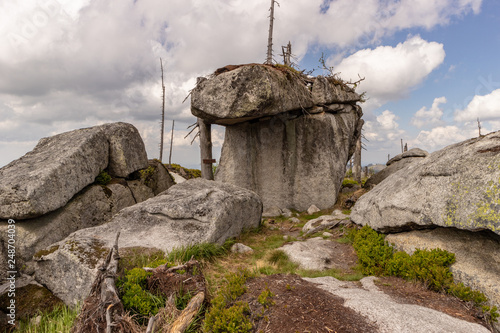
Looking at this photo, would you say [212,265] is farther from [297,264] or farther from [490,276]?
[490,276]

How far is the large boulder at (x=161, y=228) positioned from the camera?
26.5 feet

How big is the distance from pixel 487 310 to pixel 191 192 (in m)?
9.69

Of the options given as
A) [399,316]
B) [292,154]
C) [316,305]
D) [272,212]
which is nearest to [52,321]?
[316,305]

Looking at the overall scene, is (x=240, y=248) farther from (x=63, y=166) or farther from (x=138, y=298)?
(x=63, y=166)

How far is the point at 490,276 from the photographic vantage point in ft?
23.3

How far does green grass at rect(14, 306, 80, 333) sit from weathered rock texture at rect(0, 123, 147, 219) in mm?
4092

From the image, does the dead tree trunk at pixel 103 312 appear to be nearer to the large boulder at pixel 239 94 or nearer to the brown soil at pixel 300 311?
the brown soil at pixel 300 311

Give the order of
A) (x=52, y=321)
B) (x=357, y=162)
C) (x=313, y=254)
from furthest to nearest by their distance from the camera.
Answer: (x=357, y=162) → (x=313, y=254) → (x=52, y=321)

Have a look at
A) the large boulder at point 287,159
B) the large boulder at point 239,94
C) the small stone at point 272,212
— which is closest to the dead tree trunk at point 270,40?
the large boulder at point 287,159

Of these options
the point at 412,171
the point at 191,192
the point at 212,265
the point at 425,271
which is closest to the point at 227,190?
the point at 191,192

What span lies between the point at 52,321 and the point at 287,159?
47.4 ft

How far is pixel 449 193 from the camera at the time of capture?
26.3ft

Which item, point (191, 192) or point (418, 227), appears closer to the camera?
point (418, 227)

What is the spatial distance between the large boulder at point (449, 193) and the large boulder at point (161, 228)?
16.5 feet
